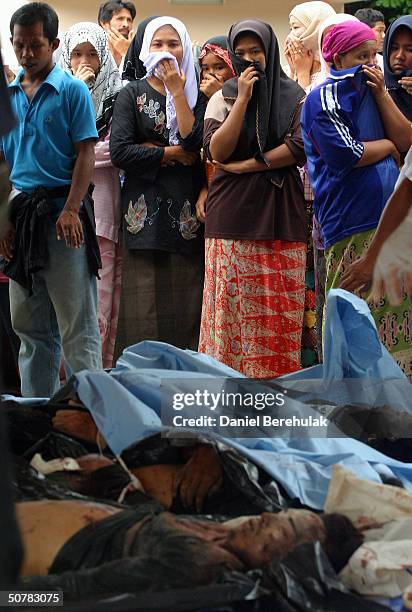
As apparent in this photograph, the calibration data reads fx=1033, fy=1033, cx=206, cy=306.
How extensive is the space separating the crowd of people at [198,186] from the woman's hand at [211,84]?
0.5 inches

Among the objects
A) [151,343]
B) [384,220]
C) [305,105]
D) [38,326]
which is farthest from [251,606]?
[305,105]

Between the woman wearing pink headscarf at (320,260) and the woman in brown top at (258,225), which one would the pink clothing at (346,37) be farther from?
the woman in brown top at (258,225)

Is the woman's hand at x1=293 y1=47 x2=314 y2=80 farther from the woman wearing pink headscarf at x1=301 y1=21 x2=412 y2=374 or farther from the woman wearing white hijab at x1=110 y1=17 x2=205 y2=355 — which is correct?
the woman wearing pink headscarf at x1=301 y1=21 x2=412 y2=374

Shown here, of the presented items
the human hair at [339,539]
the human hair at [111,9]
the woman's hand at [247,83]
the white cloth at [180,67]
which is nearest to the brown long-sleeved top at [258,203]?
the woman's hand at [247,83]

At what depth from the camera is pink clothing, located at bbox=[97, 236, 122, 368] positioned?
218 inches

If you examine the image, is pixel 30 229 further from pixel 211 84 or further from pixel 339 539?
pixel 339 539

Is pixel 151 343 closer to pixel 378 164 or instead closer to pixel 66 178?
pixel 66 178

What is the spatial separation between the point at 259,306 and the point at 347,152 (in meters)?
0.90

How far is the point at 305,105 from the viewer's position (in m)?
4.68

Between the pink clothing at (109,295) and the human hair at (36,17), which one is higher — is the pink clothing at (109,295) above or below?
below

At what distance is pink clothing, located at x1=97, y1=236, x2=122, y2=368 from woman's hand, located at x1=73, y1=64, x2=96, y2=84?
860 millimetres

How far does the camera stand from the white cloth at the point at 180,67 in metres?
5.41

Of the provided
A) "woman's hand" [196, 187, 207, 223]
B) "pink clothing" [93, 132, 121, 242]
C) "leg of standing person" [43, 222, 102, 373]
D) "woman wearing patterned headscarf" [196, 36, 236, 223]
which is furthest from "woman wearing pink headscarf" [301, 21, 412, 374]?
"pink clothing" [93, 132, 121, 242]

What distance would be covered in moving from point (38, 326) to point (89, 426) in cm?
213
